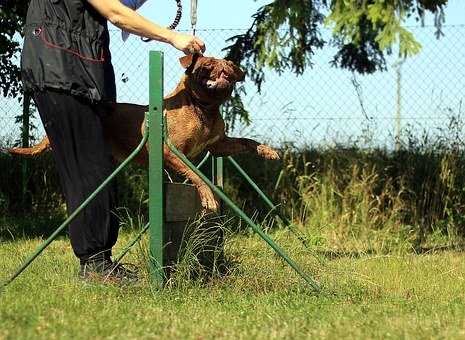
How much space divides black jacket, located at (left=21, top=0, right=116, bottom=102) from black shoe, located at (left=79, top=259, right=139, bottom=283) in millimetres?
927

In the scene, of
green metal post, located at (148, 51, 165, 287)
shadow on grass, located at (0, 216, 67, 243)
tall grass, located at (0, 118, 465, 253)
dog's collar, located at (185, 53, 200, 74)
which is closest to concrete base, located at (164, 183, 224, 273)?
green metal post, located at (148, 51, 165, 287)

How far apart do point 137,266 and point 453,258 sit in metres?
3.13

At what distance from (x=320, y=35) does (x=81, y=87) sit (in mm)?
3983

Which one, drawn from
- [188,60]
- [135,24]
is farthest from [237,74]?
[135,24]

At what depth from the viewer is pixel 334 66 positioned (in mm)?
8617

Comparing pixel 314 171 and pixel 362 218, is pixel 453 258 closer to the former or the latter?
pixel 362 218

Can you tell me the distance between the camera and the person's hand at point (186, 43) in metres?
4.30

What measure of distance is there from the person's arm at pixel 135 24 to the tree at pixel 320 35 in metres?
1.96

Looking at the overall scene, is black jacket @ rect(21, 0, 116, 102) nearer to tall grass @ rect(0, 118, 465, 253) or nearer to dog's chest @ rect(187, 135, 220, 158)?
dog's chest @ rect(187, 135, 220, 158)

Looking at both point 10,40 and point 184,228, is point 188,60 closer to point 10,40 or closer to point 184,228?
point 184,228

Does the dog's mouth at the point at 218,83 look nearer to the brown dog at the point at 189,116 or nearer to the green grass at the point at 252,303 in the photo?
the brown dog at the point at 189,116

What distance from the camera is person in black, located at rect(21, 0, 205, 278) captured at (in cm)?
421

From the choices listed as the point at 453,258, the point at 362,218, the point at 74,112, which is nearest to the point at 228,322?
the point at 74,112

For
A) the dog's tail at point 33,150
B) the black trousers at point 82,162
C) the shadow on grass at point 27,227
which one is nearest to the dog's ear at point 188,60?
the black trousers at point 82,162
